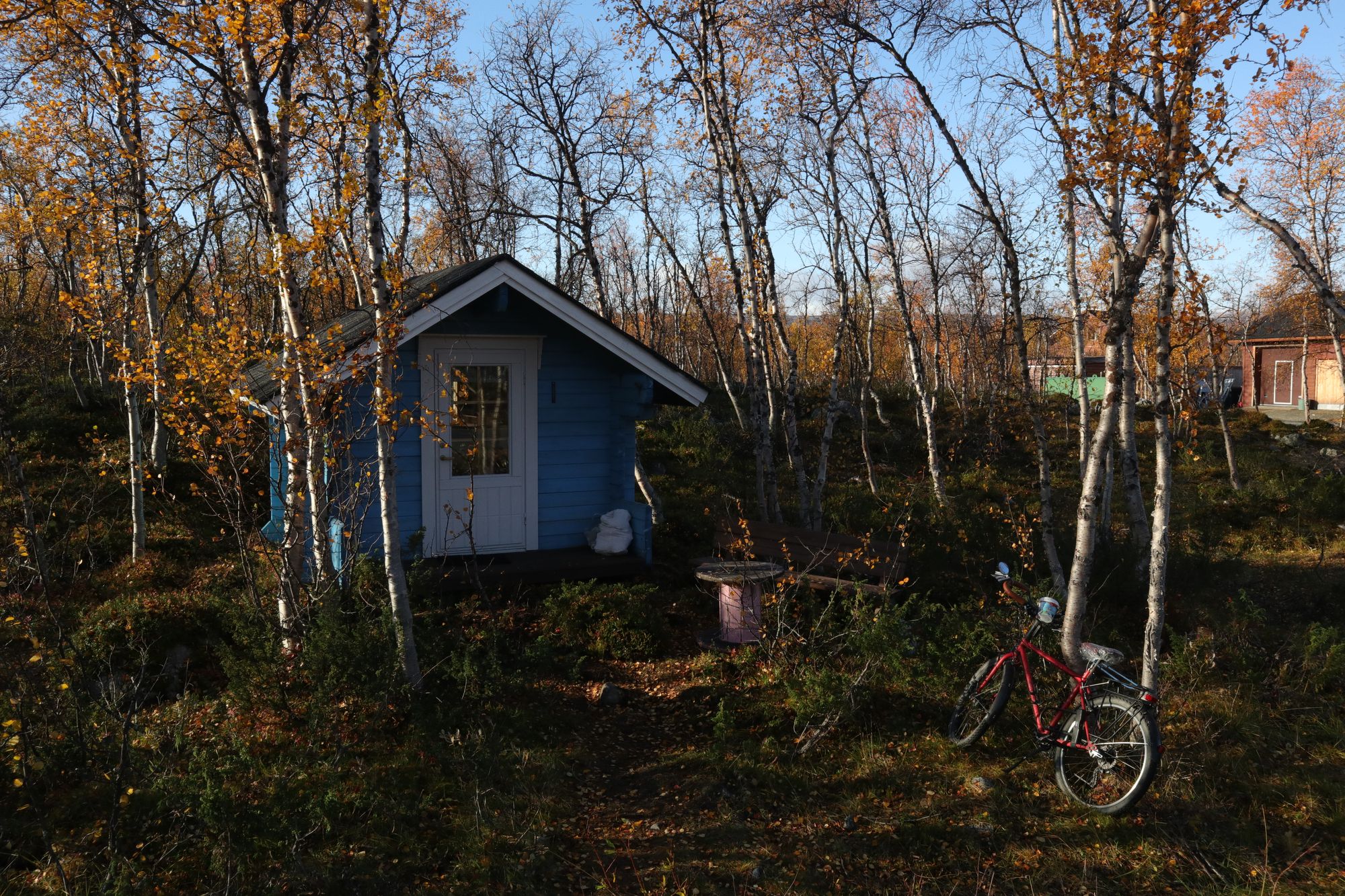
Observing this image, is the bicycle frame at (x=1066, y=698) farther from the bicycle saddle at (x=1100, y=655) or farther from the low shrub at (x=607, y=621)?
the low shrub at (x=607, y=621)

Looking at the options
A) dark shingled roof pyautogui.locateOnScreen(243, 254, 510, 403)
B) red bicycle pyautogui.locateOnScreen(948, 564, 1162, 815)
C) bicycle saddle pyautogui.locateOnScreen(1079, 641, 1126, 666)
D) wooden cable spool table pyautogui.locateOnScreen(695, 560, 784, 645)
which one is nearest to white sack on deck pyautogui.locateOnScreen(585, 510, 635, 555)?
wooden cable spool table pyautogui.locateOnScreen(695, 560, 784, 645)

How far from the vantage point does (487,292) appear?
8023 millimetres

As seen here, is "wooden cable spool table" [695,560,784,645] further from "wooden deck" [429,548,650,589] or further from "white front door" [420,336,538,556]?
"white front door" [420,336,538,556]

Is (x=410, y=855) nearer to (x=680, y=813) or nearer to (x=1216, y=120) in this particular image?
(x=680, y=813)

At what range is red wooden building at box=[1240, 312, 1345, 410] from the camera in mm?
32688

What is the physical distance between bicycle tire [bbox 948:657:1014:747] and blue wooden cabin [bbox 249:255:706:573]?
167 inches

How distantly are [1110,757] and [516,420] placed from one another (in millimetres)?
6402

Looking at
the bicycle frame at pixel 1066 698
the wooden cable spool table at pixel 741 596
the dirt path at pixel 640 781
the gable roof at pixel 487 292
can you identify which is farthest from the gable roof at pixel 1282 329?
the dirt path at pixel 640 781

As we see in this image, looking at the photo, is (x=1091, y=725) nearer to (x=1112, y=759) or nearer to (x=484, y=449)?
(x=1112, y=759)

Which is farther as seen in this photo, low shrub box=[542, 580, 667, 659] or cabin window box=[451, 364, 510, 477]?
cabin window box=[451, 364, 510, 477]

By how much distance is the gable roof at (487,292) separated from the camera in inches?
305

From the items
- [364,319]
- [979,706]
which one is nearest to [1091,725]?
[979,706]

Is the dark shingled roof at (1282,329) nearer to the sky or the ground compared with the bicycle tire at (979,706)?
nearer to the sky

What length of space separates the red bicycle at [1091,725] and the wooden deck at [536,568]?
431cm
